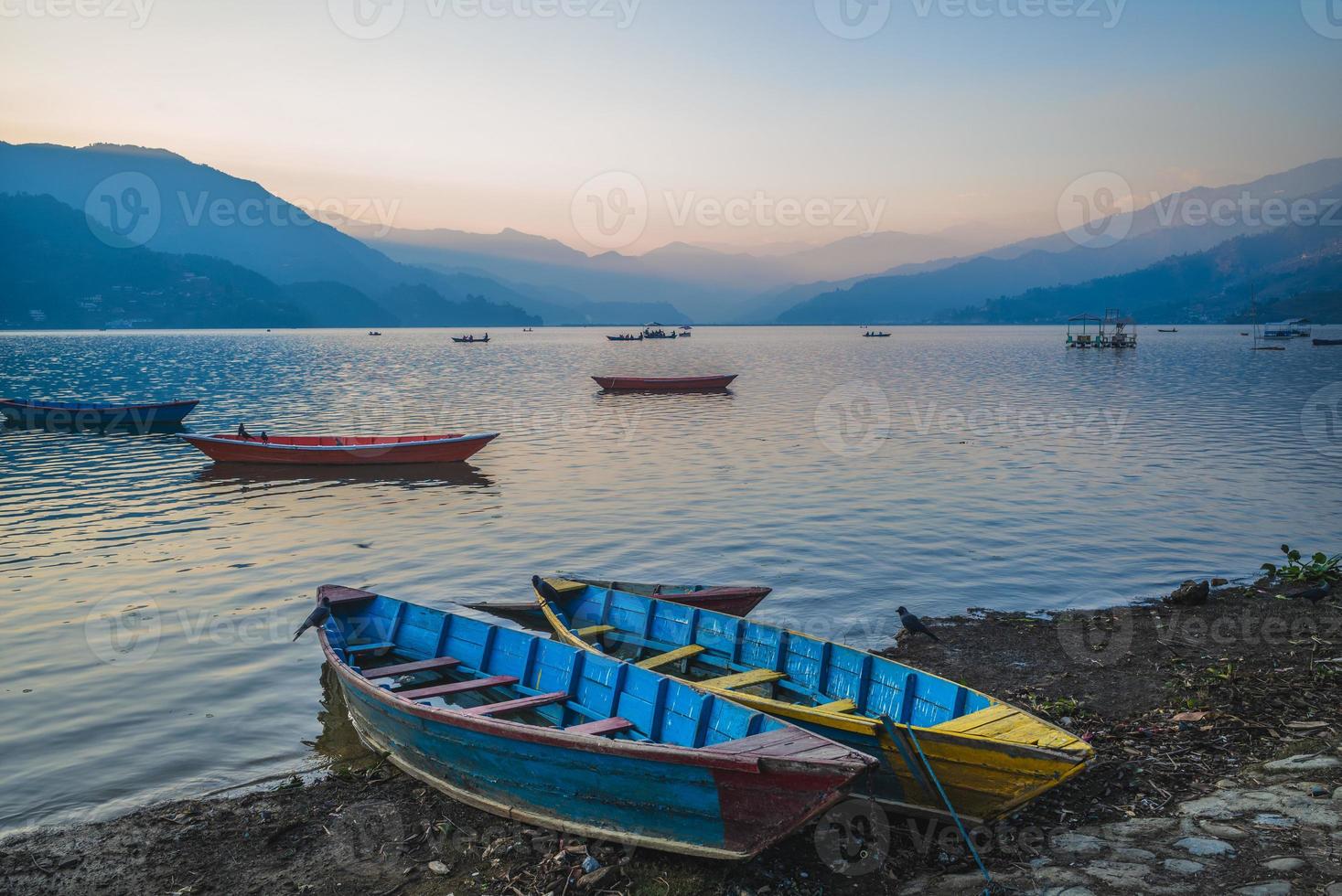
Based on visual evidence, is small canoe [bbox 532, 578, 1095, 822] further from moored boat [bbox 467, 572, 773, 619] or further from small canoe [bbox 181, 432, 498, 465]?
small canoe [bbox 181, 432, 498, 465]

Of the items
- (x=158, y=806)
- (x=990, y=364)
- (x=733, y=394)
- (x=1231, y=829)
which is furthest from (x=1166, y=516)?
(x=990, y=364)

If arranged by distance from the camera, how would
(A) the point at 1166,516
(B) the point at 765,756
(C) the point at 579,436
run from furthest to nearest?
(C) the point at 579,436
(A) the point at 1166,516
(B) the point at 765,756

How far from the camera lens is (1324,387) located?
212ft

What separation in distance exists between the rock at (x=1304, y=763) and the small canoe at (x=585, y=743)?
16.5 ft

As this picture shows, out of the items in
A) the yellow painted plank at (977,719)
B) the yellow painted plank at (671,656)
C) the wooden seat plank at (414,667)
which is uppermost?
the yellow painted plank at (977,719)

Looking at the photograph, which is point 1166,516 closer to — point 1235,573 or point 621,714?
point 1235,573

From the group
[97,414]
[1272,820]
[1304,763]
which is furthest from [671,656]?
[97,414]

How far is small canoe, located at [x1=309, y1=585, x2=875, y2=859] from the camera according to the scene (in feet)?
22.8

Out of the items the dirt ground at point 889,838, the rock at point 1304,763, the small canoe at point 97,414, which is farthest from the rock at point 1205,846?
the small canoe at point 97,414

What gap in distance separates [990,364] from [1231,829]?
10534cm

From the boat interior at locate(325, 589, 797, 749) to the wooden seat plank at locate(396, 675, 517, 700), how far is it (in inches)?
0.5

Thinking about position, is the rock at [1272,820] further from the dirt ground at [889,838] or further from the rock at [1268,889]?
the rock at [1268,889]

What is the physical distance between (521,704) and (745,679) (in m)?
2.69

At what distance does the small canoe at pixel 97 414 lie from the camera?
137ft
